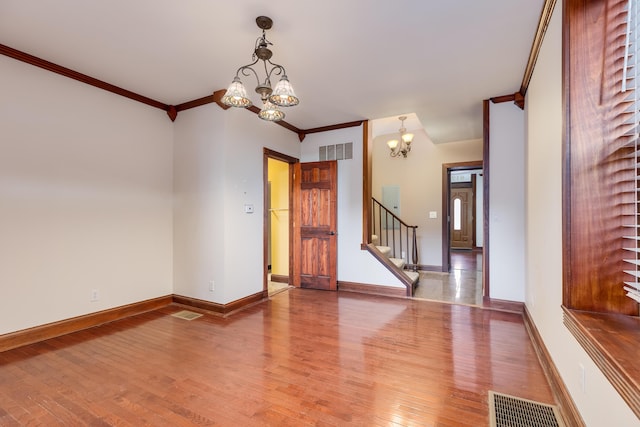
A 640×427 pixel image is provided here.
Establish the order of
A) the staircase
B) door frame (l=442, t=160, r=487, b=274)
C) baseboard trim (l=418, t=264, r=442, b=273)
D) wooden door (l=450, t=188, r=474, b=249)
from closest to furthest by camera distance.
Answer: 1. door frame (l=442, t=160, r=487, b=274)
2. baseboard trim (l=418, t=264, r=442, b=273)
3. the staircase
4. wooden door (l=450, t=188, r=474, b=249)

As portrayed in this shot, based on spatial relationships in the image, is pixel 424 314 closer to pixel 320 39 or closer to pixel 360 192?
pixel 360 192

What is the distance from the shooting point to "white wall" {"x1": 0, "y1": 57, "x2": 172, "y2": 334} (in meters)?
2.76

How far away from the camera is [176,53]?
110 inches

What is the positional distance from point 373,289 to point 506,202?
7.40 ft

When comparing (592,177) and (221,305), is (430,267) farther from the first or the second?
(592,177)

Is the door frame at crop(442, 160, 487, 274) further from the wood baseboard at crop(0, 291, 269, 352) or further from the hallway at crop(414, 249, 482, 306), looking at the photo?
the wood baseboard at crop(0, 291, 269, 352)

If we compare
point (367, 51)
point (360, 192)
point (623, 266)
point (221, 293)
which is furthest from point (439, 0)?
point (221, 293)

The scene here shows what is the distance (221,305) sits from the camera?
3719 mm

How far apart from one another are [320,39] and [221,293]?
3.08 metres

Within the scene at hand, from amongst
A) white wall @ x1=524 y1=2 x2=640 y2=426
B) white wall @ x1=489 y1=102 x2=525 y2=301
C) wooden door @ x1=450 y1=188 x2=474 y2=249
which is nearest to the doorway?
wooden door @ x1=450 y1=188 x2=474 y2=249

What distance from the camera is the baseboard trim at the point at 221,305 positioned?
12.2ft

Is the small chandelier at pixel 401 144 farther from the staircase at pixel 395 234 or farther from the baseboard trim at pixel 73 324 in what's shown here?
the baseboard trim at pixel 73 324

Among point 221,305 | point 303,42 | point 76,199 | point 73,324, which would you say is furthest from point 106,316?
point 303,42

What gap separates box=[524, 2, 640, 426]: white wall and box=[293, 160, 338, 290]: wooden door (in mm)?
2730
